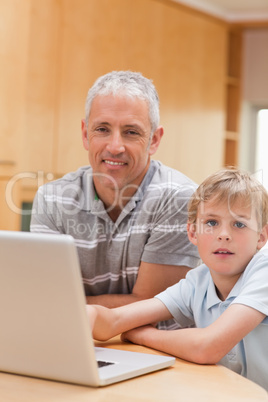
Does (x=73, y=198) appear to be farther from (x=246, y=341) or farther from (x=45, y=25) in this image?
(x=45, y=25)

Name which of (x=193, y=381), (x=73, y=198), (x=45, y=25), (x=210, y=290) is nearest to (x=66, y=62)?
(x=45, y=25)

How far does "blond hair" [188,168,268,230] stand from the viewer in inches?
53.1

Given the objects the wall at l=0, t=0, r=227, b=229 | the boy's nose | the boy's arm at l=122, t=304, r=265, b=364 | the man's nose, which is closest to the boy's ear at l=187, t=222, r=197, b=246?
the boy's nose

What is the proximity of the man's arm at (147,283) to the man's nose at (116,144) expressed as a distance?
1.05ft

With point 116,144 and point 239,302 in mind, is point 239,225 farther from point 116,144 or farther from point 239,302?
point 116,144

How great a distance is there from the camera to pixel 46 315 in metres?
0.94

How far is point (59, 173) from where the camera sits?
12.1 feet

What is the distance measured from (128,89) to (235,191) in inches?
22.4

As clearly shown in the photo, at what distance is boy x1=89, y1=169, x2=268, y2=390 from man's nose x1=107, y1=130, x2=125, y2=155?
0.40 meters

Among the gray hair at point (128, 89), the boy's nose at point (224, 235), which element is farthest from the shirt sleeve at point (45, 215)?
the boy's nose at point (224, 235)

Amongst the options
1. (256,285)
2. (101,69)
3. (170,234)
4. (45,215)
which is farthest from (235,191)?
(101,69)

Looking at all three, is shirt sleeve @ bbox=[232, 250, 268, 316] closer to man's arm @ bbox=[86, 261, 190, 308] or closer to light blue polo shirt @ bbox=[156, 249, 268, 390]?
light blue polo shirt @ bbox=[156, 249, 268, 390]

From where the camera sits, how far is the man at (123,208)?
5.76 ft

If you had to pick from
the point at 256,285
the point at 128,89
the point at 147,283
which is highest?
the point at 128,89
